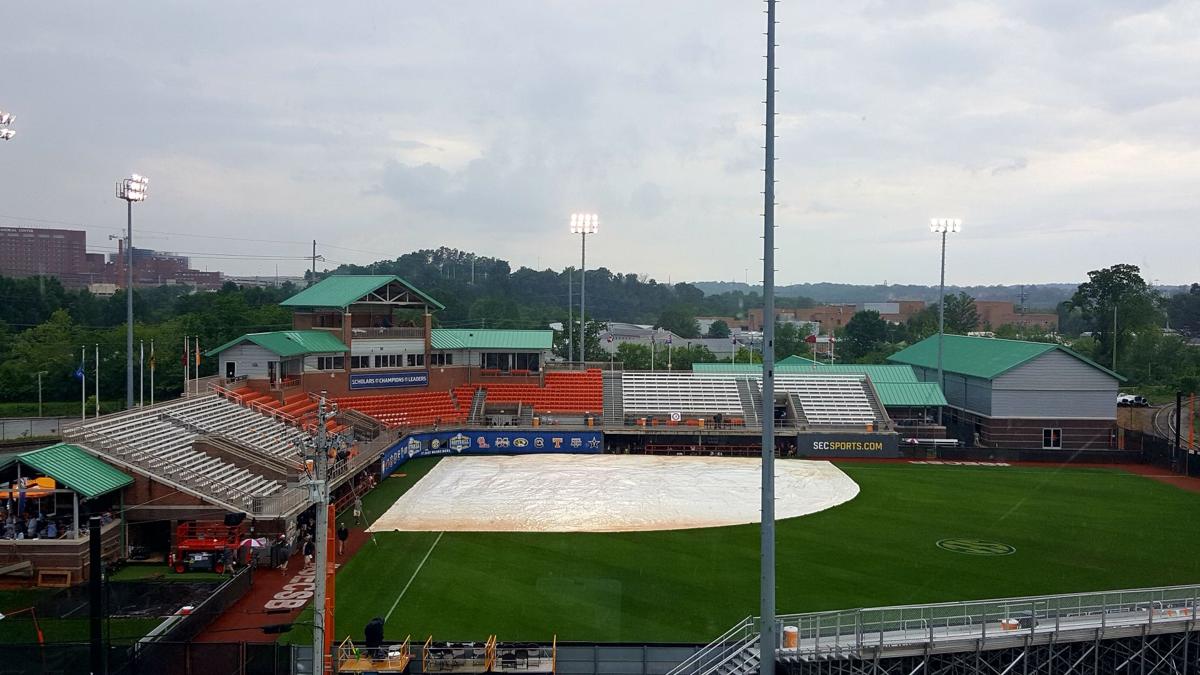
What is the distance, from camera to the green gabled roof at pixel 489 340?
5728 centimetres

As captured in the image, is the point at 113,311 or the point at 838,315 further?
the point at 838,315

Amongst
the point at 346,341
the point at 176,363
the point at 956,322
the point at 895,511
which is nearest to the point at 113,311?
the point at 176,363

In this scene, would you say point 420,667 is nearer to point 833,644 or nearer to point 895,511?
point 833,644

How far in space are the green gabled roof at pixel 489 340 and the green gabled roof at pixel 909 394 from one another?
22.0 metres

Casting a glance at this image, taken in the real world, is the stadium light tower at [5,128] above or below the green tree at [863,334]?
above

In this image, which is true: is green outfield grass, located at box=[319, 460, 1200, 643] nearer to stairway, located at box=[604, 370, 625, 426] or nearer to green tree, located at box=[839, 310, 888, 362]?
stairway, located at box=[604, 370, 625, 426]

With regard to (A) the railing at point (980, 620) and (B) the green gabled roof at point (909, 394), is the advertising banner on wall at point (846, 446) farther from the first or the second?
(A) the railing at point (980, 620)

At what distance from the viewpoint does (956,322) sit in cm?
12975

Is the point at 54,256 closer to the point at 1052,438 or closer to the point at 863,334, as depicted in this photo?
the point at 863,334

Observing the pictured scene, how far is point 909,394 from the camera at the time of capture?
57562mm

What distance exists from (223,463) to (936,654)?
2482cm

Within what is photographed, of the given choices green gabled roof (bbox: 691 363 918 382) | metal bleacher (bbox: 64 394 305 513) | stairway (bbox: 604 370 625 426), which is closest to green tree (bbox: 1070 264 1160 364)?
green gabled roof (bbox: 691 363 918 382)

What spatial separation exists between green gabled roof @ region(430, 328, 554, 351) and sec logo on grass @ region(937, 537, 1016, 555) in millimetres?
31411

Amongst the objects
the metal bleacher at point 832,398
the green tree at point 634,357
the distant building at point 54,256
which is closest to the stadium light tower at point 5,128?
the metal bleacher at point 832,398
